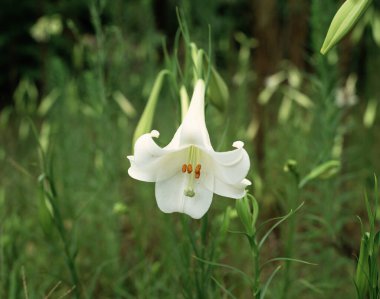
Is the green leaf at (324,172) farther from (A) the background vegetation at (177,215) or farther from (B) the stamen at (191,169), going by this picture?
(B) the stamen at (191,169)

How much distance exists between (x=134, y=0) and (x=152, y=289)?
6.33 meters

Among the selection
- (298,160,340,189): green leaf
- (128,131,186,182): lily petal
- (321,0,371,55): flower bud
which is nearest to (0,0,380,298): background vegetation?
(298,160,340,189): green leaf

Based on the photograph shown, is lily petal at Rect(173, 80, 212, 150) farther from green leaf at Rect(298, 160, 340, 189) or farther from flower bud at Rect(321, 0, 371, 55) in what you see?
green leaf at Rect(298, 160, 340, 189)

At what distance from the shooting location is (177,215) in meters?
2.94

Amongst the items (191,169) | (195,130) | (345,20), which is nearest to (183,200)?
(191,169)

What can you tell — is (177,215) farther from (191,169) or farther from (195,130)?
(195,130)

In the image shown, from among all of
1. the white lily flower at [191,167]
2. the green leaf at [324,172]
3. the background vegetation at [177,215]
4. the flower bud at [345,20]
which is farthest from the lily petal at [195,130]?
the green leaf at [324,172]

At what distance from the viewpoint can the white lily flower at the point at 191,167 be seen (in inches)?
42.1

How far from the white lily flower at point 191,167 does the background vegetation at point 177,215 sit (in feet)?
0.35

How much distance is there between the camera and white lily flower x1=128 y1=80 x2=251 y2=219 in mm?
1069

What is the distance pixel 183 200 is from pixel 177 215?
1.78m

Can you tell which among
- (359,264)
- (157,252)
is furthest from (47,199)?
(157,252)

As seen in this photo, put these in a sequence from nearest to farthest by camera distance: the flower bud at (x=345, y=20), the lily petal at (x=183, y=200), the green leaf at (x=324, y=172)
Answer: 1. the flower bud at (x=345, y=20)
2. the lily petal at (x=183, y=200)
3. the green leaf at (x=324, y=172)

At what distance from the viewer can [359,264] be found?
1.04 meters
